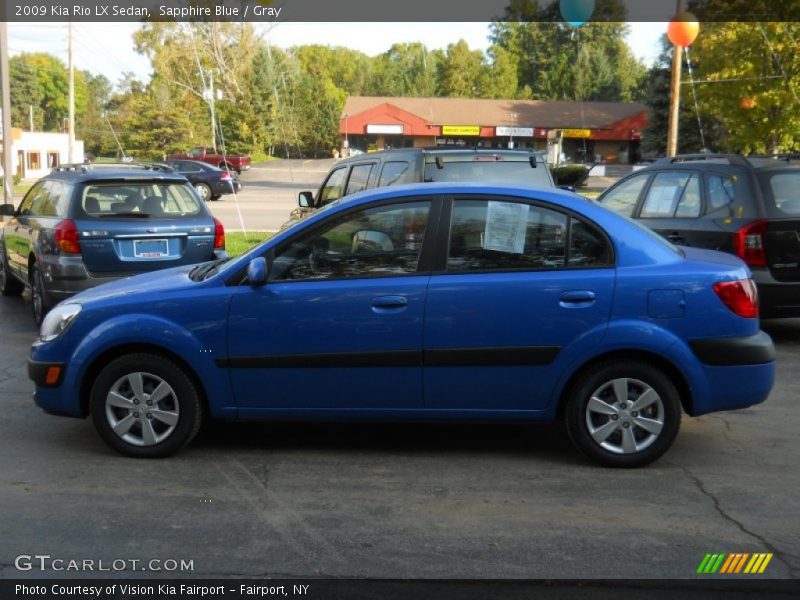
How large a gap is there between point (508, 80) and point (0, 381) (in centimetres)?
7924

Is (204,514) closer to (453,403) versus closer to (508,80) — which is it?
(453,403)

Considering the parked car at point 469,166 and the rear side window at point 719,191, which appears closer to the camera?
the rear side window at point 719,191

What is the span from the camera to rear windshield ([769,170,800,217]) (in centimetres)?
869

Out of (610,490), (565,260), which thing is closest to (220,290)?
(565,260)

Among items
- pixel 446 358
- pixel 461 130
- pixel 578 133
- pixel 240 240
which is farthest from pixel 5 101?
pixel 578 133

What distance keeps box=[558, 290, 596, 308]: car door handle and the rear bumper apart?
385 cm

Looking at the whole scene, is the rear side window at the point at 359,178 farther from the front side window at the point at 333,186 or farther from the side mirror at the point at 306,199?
the side mirror at the point at 306,199

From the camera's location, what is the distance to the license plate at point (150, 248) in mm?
9367

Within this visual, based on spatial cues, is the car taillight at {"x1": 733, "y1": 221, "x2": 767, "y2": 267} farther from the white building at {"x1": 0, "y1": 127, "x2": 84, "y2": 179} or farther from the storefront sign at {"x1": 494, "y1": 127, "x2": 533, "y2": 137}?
the white building at {"x1": 0, "y1": 127, "x2": 84, "y2": 179}

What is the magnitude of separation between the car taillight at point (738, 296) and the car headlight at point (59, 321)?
3.83m

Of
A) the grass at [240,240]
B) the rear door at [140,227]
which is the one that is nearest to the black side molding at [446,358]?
the rear door at [140,227]

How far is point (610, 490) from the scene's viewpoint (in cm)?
516

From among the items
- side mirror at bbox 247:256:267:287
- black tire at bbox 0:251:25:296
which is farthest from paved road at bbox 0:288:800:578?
black tire at bbox 0:251:25:296

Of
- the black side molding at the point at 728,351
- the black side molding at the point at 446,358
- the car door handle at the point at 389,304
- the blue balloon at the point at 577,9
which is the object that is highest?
the blue balloon at the point at 577,9
